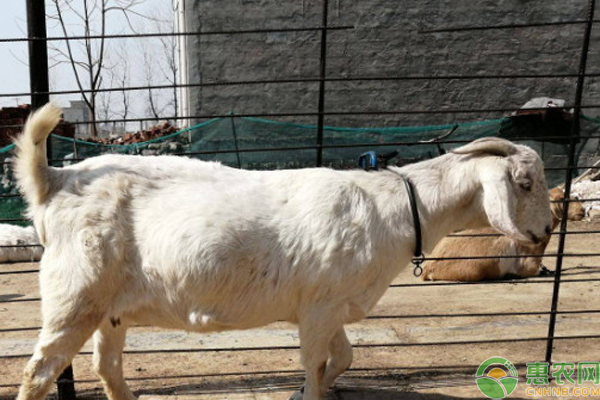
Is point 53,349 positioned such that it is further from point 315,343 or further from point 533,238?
point 533,238

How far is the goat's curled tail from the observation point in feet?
12.9

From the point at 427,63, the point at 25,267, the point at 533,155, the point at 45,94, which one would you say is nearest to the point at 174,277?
the point at 45,94

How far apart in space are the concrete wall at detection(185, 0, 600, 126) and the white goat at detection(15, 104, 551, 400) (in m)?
11.0

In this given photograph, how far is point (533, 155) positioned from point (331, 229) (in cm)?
134

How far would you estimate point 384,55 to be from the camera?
15.6 m

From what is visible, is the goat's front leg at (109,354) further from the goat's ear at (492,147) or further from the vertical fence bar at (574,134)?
the vertical fence bar at (574,134)

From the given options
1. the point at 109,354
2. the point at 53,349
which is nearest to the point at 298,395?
the point at 109,354

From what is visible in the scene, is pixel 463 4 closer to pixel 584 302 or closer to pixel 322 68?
pixel 584 302

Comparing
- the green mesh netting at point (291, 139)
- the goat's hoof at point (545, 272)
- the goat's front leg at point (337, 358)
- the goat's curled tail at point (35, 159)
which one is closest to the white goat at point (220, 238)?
the goat's curled tail at point (35, 159)

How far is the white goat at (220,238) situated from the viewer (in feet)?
12.7

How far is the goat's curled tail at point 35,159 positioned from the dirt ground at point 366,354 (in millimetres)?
1494

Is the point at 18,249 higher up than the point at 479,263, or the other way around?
the point at 479,263

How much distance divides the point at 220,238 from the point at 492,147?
68.1 inches

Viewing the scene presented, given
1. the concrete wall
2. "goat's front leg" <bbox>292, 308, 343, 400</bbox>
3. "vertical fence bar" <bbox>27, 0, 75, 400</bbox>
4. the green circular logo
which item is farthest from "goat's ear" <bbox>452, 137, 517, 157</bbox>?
the concrete wall
